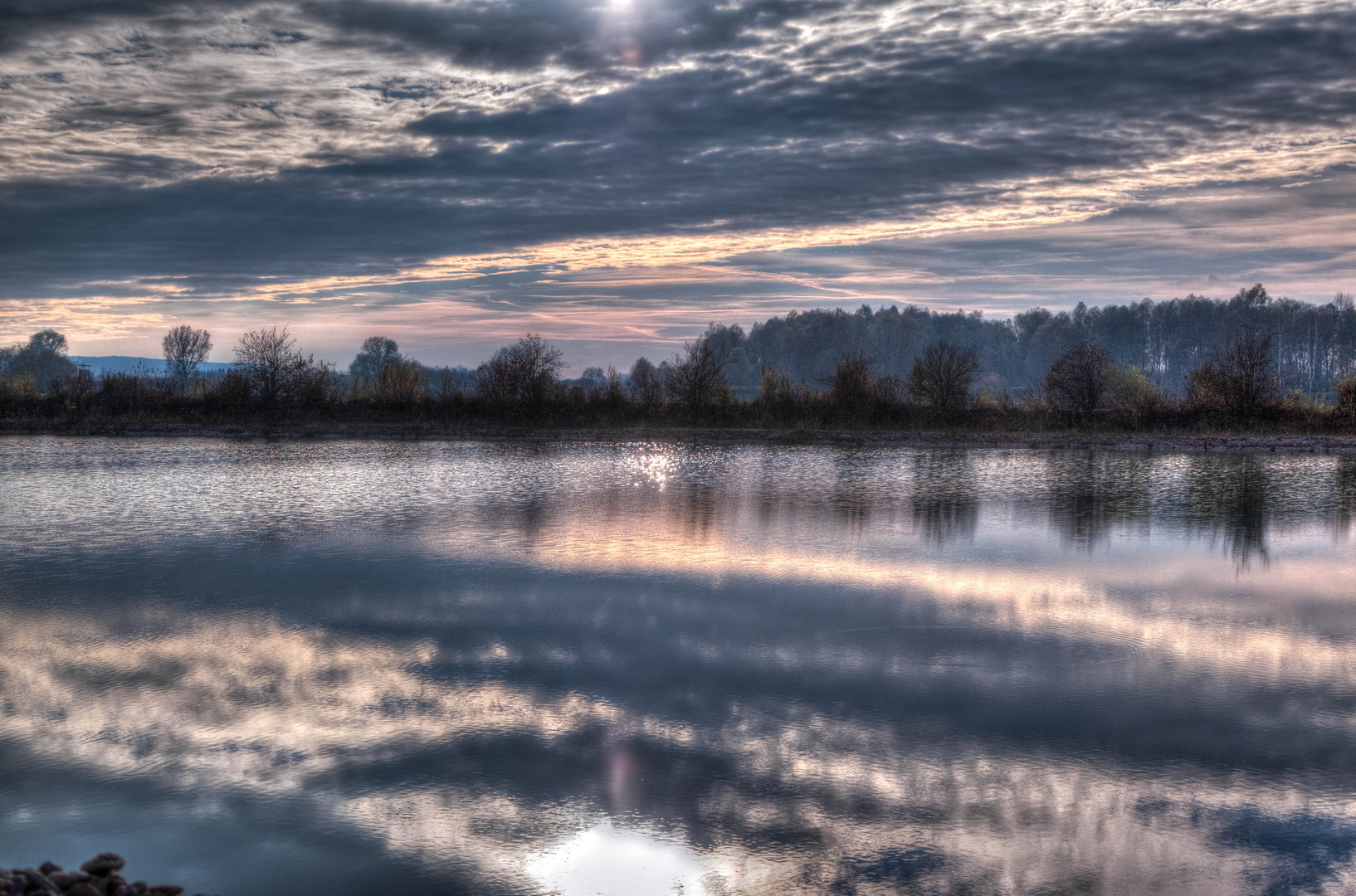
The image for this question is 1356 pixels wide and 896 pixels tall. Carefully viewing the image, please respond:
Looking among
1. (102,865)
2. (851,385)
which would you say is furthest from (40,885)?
(851,385)

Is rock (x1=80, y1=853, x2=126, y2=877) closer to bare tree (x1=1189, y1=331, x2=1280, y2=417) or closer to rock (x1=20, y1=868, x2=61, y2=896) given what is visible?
rock (x1=20, y1=868, x2=61, y2=896)

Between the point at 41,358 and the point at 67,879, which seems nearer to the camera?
the point at 67,879

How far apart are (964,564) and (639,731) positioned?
17.6 feet

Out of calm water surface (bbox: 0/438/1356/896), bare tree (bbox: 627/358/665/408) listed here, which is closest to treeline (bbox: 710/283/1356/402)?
bare tree (bbox: 627/358/665/408)

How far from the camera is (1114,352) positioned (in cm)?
9281

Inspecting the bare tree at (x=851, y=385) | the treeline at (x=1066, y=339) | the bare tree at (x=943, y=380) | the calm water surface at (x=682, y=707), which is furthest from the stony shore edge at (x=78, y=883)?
the treeline at (x=1066, y=339)

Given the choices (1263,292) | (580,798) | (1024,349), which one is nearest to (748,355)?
(1024,349)

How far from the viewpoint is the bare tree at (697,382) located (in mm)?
34469

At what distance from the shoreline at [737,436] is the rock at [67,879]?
25693mm

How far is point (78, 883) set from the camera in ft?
10.8

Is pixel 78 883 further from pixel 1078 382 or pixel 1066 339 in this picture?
pixel 1066 339

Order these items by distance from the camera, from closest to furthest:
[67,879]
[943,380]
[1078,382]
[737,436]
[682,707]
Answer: [67,879]
[682,707]
[737,436]
[1078,382]
[943,380]

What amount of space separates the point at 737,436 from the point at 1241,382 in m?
16.7

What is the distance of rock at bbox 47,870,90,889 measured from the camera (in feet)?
10.8
